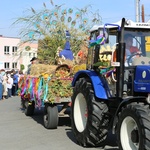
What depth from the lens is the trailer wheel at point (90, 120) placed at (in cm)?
600

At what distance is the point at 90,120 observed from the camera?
6.05 meters

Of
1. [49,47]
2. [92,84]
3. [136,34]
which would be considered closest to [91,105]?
[92,84]

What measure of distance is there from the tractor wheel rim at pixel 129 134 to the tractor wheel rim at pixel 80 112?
157 centimetres

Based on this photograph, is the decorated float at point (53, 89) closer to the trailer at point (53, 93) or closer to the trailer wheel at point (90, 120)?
the trailer at point (53, 93)

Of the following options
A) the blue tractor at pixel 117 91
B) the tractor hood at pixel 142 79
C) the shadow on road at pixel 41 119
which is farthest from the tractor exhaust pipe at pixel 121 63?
the shadow on road at pixel 41 119

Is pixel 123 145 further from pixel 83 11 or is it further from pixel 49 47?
pixel 83 11

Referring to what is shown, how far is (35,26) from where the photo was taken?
1248 cm

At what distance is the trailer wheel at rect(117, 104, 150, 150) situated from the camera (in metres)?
4.76

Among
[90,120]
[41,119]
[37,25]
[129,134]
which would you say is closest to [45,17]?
[37,25]

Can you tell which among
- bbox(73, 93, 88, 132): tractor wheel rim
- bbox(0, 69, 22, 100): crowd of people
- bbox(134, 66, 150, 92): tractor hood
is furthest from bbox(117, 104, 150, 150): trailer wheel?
bbox(0, 69, 22, 100): crowd of people

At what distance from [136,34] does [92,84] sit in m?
1.16

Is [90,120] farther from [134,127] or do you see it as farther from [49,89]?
[49,89]

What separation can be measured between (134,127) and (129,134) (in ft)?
0.50

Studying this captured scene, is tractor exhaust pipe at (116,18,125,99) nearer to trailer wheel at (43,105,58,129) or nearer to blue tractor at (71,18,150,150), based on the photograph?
blue tractor at (71,18,150,150)
